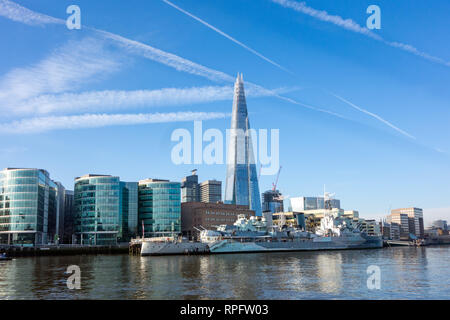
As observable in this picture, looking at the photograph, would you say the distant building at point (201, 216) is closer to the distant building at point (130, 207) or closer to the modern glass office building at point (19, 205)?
the distant building at point (130, 207)

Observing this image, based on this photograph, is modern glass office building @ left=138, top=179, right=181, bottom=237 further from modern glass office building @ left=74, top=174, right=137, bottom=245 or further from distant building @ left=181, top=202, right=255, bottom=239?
modern glass office building @ left=74, top=174, right=137, bottom=245

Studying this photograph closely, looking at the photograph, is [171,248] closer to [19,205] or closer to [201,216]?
[19,205]

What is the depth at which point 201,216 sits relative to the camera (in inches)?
7283

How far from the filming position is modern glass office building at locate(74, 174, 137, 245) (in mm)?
165500

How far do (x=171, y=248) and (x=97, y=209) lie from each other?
2324 inches

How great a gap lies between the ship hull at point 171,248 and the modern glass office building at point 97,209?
54929 millimetres

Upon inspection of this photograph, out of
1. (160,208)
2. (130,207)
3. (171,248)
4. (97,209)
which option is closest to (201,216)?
(160,208)

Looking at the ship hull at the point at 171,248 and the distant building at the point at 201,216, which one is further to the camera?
the distant building at the point at 201,216

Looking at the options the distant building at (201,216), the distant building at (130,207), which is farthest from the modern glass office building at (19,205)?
the distant building at (201,216)

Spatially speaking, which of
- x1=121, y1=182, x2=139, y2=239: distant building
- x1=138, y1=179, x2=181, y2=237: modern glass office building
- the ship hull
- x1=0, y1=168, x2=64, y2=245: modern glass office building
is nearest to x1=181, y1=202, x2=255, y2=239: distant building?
x1=138, y1=179, x2=181, y2=237: modern glass office building

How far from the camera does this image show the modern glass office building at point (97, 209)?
165500 millimetres

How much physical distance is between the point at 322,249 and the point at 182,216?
249 ft

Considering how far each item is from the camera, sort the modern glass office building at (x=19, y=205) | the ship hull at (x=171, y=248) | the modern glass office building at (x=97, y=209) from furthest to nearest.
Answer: the modern glass office building at (x=97, y=209), the modern glass office building at (x=19, y=205), the ship hull at (x=171, y=248)
